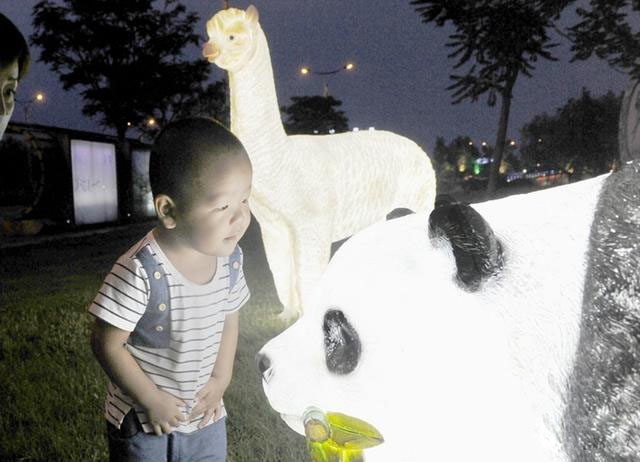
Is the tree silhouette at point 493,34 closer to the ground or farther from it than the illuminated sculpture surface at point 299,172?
farther from it

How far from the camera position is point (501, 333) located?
81 cm

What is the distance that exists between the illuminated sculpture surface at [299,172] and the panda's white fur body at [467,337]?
2.07 meters

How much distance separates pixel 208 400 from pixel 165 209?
473 mm

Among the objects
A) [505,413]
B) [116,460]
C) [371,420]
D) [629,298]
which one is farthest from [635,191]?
[116,460]

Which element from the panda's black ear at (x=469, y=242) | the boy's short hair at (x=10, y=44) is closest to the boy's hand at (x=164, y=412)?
the panda's black ear at (x=469, y=242)

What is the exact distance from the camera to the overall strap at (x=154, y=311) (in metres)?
1.19

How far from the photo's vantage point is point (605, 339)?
0.77 meters

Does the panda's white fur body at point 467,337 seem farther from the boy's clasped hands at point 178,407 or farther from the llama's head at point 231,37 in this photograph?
the llama's head at point 231,37

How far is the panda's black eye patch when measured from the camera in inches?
34.8

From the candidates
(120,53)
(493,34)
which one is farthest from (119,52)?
(493,34)

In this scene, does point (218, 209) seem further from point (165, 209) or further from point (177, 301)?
point (177, 301)

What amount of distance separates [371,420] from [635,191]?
0.50m

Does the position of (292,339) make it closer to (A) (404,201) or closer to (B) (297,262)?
(B) (297,262)

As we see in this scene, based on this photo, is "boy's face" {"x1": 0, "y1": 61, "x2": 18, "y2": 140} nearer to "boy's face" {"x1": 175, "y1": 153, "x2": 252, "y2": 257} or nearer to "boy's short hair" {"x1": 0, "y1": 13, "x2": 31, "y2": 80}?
"boy's short hair" {"x1": 0, "y1": 13, "x2": 31, "y2": 80}
